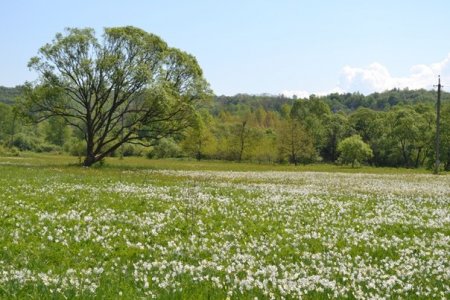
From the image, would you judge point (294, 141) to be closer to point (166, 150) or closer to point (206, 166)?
point (206, 166)

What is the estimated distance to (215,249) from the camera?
9.54 metres

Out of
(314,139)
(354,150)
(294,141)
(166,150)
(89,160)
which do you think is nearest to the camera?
(89,160)

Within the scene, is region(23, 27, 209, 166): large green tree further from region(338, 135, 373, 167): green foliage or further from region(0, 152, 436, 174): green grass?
region(338, 135, 373, 167): green foliage

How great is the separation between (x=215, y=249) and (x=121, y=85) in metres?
41.3

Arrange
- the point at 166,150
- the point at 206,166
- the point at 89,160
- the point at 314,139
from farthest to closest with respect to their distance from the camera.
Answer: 1. the point at 166,150
2. the point at 314,139
3. the point at 206,166
4. the point at 89,160

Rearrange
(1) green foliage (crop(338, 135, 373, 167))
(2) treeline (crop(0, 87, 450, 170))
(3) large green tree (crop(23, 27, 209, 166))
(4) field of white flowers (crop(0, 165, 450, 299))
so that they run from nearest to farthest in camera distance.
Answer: (4) field of white flowers (crop(0, 165, 450, 299)) < (3) large green tree (crop(23, 27, 209, 166)) < (1) green foliage (crop(338, 135, 373, 167)) < (2) treeline (crop(0, 87, 450, 170))

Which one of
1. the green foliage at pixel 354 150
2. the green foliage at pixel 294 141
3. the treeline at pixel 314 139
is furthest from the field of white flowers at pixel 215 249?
the green foliage at pixel 294 141

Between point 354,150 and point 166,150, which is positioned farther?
point 166,150

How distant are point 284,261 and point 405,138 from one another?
9691 cm

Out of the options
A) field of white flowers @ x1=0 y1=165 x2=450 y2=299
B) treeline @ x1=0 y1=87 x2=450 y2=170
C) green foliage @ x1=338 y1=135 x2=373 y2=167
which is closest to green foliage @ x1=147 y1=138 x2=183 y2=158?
treeline @ x1=0 y1=87 x2=450 y2=170

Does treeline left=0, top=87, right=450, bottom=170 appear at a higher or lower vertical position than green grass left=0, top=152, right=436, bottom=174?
higher

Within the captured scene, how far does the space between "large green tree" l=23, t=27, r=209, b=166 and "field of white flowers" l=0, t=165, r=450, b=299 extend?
3142 cm

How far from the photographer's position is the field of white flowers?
22.4 ft

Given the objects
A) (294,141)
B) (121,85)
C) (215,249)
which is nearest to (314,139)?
(294,141)
